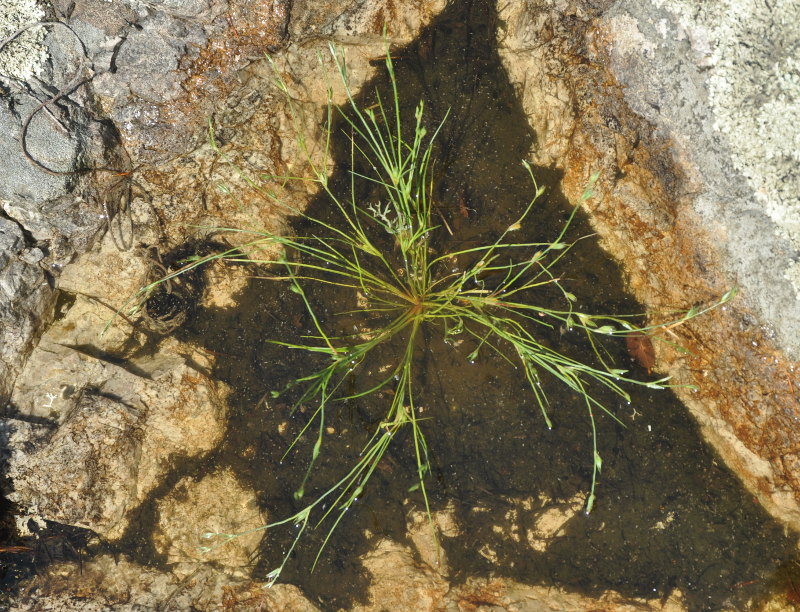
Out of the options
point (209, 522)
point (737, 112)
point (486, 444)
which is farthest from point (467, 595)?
point (737, 112)

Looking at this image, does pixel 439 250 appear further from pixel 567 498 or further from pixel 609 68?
pixel 567 498

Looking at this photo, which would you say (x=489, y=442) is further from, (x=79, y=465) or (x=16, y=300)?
(x=16, y=300)

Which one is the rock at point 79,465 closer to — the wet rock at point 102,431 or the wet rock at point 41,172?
the wet rock at point 102,431

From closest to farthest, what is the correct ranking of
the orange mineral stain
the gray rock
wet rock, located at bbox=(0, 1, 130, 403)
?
1. the gray rock
2. wet rock, located at bbox=(0, 1, 130, 403)
3. the orange mineral stain

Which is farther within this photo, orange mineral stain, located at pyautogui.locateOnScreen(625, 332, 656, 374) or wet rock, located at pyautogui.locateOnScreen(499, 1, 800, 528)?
orange mineral stain, located at pyautogui.locateOnScreen(625, 332, 656, 374)

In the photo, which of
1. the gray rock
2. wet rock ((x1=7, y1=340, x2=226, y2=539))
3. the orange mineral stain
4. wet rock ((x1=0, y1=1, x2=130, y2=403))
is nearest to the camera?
the gray rock

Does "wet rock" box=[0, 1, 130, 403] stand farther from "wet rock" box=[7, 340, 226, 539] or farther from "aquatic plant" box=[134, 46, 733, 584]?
"aquatic plant" box=[134, 46, 733, 584]

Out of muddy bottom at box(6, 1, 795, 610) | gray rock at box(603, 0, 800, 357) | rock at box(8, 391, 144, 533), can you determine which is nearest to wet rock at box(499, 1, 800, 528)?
gray rock at box(603, 0, 800, 357)
